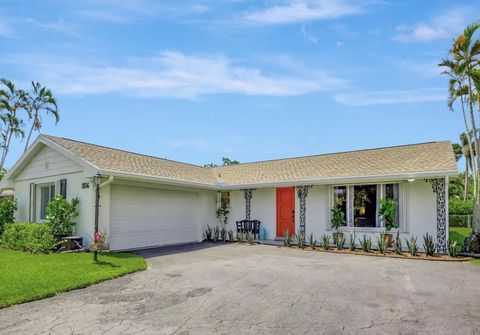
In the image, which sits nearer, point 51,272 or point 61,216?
point 51,272

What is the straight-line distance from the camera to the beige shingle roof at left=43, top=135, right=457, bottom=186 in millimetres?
12617

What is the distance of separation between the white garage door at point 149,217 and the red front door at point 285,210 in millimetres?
3849

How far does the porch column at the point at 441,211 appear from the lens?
39.1 feet

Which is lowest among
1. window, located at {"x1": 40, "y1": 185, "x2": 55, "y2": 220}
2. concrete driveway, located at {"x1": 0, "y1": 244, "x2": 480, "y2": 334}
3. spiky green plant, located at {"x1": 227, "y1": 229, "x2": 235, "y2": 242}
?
spiky green plant, located at {"x1": 227, "y1": 229, "x2": 235, "y2": 242}

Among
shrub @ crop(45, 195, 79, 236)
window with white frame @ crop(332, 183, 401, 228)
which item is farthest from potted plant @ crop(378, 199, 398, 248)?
shrub @ crop(45, 195, 79, 236)

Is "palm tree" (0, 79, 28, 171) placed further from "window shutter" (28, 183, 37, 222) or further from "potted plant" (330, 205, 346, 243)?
"potted plant" (330, 205, 346, 243)

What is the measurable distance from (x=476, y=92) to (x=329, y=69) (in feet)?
19.4

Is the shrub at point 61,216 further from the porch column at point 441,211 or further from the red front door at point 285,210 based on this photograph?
the porch column at point 441,211

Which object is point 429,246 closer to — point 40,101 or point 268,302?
point 268,302

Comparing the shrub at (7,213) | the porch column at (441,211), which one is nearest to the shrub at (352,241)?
the porch column at (441,211)

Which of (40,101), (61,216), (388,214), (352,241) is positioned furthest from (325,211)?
(40,101)

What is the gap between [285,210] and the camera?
1602 centimetres

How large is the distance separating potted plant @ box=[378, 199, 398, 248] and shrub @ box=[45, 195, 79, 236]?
10784 mm

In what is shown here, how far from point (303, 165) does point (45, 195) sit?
37.4ft
